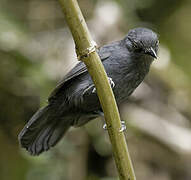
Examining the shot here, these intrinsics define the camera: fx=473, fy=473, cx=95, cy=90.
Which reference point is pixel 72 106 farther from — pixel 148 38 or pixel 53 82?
pixel 53 82

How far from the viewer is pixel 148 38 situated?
3.04m

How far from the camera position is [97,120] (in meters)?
4.97

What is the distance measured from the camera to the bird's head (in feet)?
9.91

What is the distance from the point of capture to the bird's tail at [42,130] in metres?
3.17

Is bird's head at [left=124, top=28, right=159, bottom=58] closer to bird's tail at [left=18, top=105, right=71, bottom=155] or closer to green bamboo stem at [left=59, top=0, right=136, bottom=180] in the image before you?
bird's tail at [left=18, top=105, right=71, bottom=155]

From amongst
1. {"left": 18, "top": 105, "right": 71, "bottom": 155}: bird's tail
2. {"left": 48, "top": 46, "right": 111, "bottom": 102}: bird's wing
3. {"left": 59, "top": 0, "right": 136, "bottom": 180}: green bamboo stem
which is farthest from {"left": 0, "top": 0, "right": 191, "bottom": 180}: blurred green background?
{"left": 59, "top": 0, "right": 136, "bottom": 180}: green bamboo stem

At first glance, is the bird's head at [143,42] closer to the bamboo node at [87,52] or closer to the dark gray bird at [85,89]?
the dark gray bird at [85,89]

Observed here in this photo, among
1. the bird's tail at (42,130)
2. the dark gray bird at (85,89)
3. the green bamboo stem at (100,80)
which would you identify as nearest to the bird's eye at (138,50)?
the dark gray bird at (85,89)

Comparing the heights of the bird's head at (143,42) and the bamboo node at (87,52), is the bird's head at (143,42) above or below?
above

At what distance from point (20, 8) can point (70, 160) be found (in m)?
1.90

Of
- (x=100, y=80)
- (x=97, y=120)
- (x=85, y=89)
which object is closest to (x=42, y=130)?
(x=85, y=89)

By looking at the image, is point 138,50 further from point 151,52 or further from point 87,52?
point 87,52

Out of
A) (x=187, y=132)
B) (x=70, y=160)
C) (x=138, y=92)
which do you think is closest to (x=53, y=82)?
(x=70, y=160)

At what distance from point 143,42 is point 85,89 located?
497 mm
